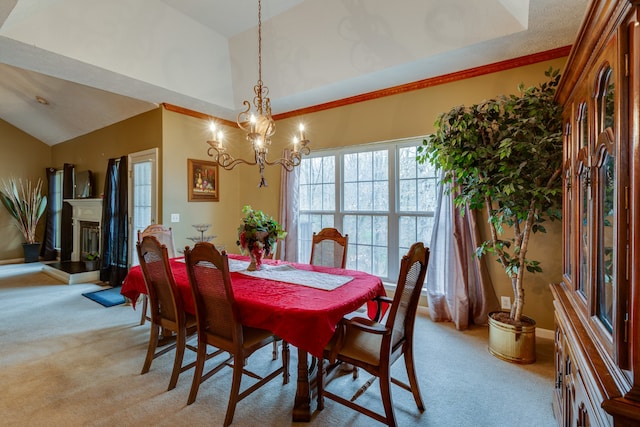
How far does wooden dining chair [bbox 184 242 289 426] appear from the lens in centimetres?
178

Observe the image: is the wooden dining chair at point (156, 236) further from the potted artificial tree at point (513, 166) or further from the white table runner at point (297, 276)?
the potted artificial tree at point (513, 166)

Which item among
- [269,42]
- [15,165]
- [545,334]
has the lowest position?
[545,334]

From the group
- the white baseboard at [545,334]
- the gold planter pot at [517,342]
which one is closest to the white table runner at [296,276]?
the gold planter pot at [517,342]

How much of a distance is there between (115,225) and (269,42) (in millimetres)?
3773

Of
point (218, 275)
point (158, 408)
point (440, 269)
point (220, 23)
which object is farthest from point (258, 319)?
point (220, 23)

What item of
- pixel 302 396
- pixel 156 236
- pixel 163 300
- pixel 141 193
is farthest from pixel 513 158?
pixel 141 193

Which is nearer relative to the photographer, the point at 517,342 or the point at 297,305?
the point at 297,305

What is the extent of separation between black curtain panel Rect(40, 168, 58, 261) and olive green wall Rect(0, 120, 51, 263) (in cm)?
24

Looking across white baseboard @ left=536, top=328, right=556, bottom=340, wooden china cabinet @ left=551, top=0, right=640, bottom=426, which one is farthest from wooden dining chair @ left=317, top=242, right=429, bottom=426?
white baseboard @ left=536, top=328, right=556, bottom=340

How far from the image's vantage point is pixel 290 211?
4418mm

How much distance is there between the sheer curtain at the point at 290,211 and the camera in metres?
4.42

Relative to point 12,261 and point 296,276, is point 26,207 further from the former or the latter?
point 296,276

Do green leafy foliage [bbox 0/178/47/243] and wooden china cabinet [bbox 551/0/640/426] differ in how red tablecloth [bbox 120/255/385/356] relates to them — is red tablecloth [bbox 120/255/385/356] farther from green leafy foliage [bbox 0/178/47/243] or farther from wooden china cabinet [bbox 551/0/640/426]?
green leafy foliage [bbox 0/178/47/243]

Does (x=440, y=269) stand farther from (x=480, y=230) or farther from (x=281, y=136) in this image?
(x=281, y=136)
